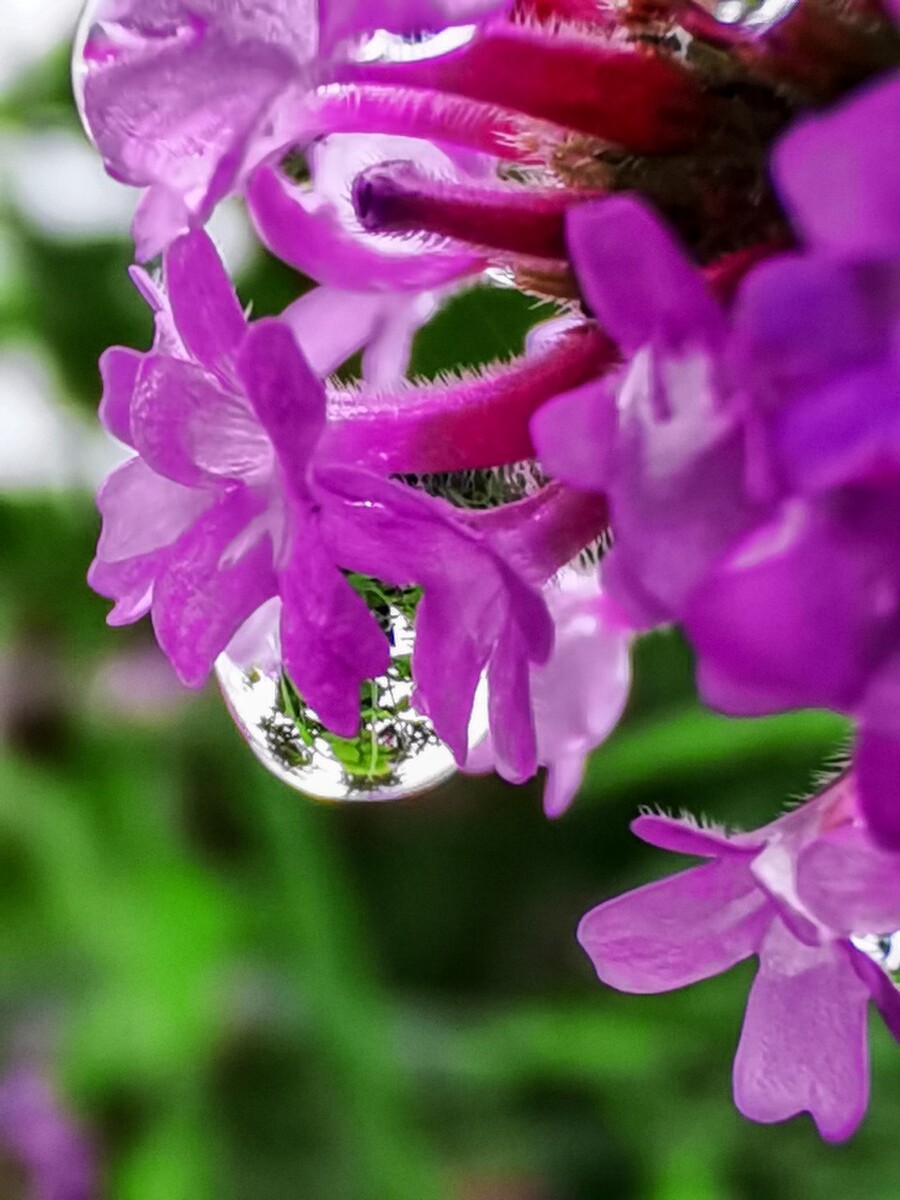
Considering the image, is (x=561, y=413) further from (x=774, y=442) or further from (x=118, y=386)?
(x=118, y=386)

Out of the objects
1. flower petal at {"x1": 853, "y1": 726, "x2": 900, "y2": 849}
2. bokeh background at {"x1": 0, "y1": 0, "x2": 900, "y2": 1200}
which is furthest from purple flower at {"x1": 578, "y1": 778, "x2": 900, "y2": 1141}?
bokeh background at {"x1": 0, "y1": 0, "x2": 900, "y2": 1200}

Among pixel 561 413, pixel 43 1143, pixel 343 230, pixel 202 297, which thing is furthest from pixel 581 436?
pixel 43 1143

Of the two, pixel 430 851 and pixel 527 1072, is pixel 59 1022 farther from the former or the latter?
pixel 527 1072

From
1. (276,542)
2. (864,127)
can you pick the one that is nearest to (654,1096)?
(276,542)

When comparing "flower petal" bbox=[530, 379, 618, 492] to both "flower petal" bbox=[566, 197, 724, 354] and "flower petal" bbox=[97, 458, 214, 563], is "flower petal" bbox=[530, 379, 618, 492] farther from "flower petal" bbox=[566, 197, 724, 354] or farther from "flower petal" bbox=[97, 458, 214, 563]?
"flower petal" bbox=[97, 458, 214, 563]

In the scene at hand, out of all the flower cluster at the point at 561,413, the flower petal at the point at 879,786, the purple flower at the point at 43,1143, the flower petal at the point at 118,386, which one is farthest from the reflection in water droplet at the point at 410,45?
the purple flower at the point at 43,1143

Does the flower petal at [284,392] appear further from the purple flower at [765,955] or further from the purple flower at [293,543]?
the purple flower at [765,955]
